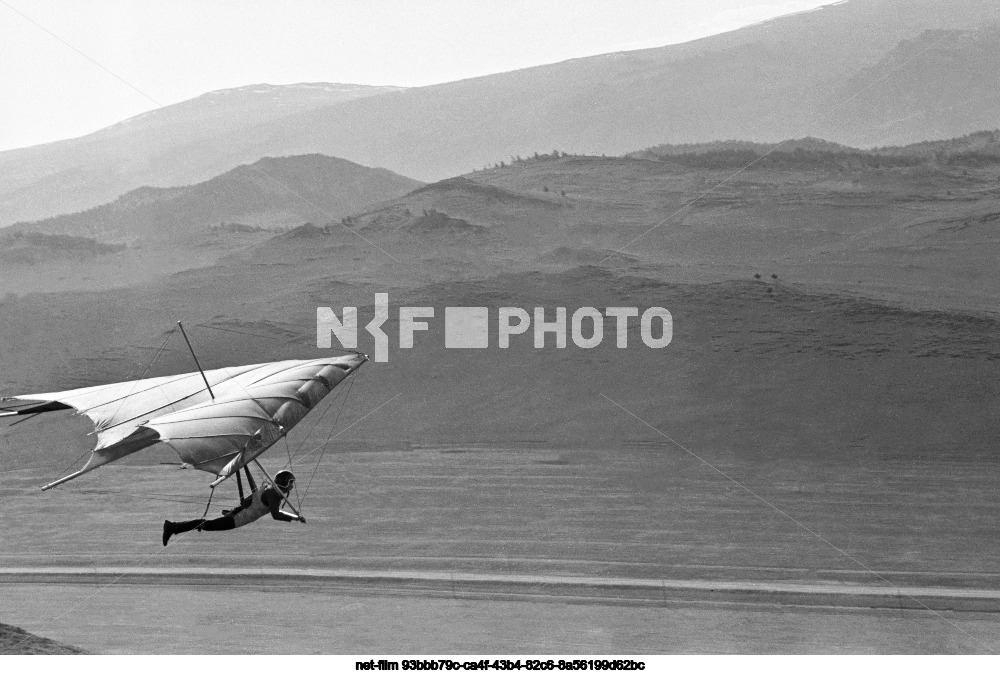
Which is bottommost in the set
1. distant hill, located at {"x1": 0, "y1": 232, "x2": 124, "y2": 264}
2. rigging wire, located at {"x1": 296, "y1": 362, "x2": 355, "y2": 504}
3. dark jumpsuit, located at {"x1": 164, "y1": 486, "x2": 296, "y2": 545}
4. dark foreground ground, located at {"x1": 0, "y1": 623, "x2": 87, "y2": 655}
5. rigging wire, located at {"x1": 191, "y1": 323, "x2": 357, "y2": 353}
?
dark foreground ground, located at {"x1": 0, "y1": 623, "x2": 87, "y2": 655}

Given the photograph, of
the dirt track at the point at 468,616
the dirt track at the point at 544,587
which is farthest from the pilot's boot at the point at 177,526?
the dirt track at the point at 544,587

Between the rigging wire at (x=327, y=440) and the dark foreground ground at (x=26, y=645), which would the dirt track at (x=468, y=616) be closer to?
the dark foreground ground at (x=26, y=645)

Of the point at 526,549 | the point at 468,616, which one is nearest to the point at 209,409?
the point at 468,616

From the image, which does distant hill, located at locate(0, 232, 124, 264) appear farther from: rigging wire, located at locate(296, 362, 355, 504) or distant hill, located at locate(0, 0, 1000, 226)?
rigging wire, located at locate(296, 362, 355, 504)

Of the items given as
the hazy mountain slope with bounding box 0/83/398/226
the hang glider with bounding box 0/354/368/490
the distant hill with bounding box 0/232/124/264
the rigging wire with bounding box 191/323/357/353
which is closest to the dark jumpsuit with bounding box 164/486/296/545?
the hang glider with bounding box 0/354/368/490

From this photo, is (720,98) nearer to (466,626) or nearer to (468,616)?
(468,616)
